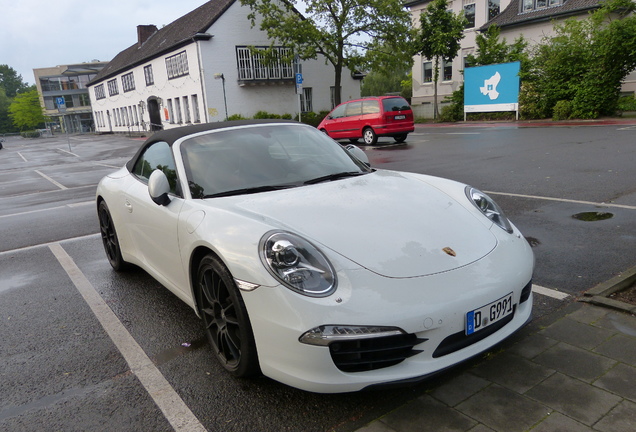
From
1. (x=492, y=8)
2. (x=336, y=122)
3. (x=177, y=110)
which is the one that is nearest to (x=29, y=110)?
(x=177, y=110)

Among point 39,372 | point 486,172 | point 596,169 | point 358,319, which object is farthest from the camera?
point 486,172

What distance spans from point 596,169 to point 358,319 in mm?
8497

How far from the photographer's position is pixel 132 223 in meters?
4.02

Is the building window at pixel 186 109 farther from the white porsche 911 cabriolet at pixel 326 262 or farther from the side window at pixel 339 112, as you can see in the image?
the white porsche 911 cabriolet at pixel 326 262

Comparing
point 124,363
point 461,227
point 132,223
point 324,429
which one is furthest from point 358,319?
point 132,223

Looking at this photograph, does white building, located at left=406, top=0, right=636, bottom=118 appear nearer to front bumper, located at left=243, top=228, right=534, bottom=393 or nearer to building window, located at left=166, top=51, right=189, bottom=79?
building window, located at left=166, top=51, right=189, bottom=79

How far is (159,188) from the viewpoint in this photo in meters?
3.25

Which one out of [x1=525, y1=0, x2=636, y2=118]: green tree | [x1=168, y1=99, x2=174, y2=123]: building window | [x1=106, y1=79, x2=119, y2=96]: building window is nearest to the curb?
[x1=525, y1=0, x2=636, y2=118]: green tree

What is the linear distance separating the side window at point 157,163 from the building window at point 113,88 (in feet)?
177

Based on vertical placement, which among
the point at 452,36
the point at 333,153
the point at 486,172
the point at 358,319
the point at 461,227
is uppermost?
the point at 452,36

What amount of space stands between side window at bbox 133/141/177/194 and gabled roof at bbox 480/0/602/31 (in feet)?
100

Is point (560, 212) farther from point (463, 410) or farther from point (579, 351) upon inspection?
point (463, 410)

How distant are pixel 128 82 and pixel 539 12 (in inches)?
1480

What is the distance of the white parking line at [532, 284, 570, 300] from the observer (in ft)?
11.6
